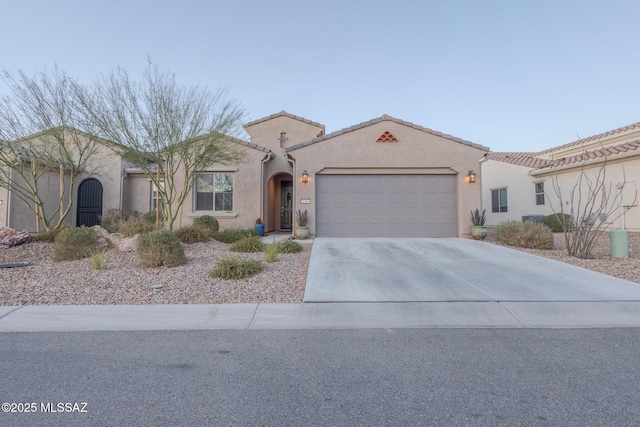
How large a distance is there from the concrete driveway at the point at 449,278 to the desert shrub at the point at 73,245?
5.89 m

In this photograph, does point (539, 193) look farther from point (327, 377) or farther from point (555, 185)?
point (327, 377)

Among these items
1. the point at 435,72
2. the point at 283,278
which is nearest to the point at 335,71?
Result: the point at 435,72

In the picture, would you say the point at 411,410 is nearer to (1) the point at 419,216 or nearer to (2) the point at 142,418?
(2) the point at 142,418

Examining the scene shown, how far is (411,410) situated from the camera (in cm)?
231

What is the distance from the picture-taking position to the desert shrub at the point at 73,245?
8.09 metres

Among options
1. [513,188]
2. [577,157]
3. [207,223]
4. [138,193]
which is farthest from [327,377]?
[513,188]

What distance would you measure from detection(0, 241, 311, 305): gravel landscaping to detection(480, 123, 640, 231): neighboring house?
34.4 ft

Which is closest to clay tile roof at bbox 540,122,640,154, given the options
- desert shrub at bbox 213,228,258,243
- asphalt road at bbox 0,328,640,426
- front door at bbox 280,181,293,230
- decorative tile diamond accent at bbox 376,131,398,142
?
decorative tile diamond accent at bbox 376,131,398,142

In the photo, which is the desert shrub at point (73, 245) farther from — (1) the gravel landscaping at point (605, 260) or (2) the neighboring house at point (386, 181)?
(1) the gravel landscaping at point (605, 260)

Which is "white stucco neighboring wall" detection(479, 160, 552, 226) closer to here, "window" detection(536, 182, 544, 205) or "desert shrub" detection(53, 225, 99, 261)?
"window" detection(536, 182, 544, 205)

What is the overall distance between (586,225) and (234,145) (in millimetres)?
11773

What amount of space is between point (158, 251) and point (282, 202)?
968 cm

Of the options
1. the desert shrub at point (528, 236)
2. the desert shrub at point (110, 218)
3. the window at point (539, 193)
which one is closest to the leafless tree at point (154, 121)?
the desert shrub at point (110, 218)

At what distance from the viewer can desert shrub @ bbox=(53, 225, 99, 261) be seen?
8086 millimetres
